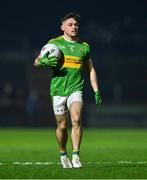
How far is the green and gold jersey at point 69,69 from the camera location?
487 inches

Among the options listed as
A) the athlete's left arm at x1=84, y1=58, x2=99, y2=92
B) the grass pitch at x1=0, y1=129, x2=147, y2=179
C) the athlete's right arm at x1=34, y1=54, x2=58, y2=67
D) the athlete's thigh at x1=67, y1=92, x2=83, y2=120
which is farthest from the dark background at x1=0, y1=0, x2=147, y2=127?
the athlete's right arm at x1=34, y1=54, x2=58, y2=67

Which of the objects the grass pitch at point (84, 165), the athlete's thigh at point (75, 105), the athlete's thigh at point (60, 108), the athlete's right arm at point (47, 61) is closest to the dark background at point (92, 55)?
the grass pitch at point (84, 165)

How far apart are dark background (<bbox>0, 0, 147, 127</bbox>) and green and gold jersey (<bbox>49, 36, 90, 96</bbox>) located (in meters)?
20.3

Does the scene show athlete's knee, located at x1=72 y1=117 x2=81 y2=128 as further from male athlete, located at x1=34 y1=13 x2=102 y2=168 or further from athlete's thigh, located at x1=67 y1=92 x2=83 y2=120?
male athlete, located at x1=34 y1=13 x2=102 y2=168

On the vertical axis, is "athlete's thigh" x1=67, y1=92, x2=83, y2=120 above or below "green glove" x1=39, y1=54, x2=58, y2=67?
below

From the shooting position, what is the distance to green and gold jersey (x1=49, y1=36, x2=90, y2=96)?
1236 cm

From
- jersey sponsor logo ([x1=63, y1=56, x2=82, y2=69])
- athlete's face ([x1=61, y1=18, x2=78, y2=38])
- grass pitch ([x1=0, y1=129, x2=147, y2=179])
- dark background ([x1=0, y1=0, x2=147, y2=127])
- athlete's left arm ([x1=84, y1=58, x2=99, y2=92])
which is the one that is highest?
athlete's face ([x1=61, y1=18, x2=78, y2=38])

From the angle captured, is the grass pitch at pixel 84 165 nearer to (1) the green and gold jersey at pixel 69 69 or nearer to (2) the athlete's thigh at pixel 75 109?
(2) the athlete's thigh at pixel 75 109

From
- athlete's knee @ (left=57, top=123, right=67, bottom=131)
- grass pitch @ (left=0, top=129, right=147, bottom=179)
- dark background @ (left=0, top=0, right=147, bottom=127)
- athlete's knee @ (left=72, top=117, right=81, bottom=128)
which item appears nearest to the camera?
grass pitch @ (left=0, top=129, right=147, bottom=179)

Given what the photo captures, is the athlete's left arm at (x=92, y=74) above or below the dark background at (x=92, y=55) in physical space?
above

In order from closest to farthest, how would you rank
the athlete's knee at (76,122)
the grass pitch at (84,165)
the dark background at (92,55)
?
the grass pitch at (84,165) < the athlete's knee at (76,122) < the dark background at (92,55)

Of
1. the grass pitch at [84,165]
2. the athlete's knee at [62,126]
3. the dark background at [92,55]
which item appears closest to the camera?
the grass pitch at [84,165]

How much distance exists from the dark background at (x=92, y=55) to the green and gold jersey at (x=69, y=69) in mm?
20313

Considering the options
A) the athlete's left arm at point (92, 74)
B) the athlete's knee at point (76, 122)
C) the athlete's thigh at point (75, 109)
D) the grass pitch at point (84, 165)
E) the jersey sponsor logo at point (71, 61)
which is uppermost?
the jersey sponsor logo at point (71, 61)
